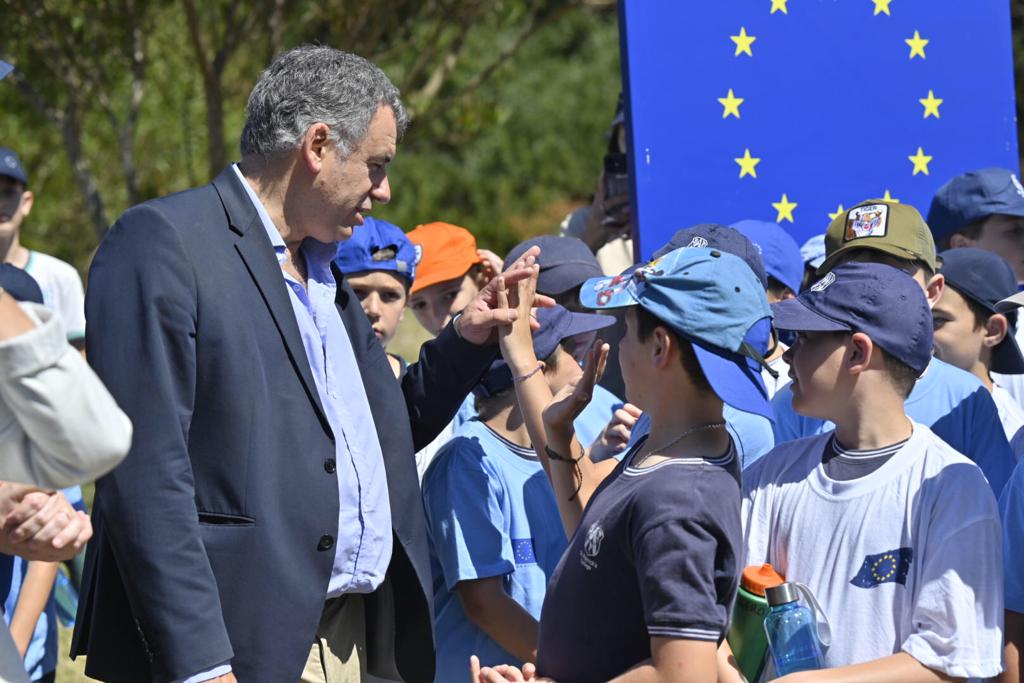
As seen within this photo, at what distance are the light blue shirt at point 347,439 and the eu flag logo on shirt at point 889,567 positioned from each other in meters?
0.98

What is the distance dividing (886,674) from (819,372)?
604 mm

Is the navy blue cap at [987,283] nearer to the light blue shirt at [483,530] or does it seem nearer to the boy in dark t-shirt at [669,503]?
the light blue shirt at [483,530]

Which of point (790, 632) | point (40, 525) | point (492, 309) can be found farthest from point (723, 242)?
point (40, 525)

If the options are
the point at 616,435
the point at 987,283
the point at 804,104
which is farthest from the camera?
the point at 804,104

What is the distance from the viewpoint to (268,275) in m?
2.72

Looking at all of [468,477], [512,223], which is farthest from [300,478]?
[512,223]

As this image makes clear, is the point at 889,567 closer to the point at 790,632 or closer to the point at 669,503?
the point at 790,632

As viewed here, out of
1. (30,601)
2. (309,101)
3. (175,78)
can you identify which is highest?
(175,78)

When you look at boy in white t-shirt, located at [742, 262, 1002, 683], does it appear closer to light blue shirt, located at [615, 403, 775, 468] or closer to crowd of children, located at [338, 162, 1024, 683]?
crowd of children, located at [338, 162, 1024, 683]

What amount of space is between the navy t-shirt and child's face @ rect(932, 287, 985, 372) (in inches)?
65.7

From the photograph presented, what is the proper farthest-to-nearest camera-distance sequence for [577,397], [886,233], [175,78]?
[175,78] → [886,233] → [577,397]

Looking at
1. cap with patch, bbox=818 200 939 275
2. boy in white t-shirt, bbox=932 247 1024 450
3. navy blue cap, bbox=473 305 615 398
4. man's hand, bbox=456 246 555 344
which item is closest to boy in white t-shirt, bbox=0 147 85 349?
navy blue cap, bbox=473 305 615 398

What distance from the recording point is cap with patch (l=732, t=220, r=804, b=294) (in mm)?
3947

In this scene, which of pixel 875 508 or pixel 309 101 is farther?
pixel 309 101
